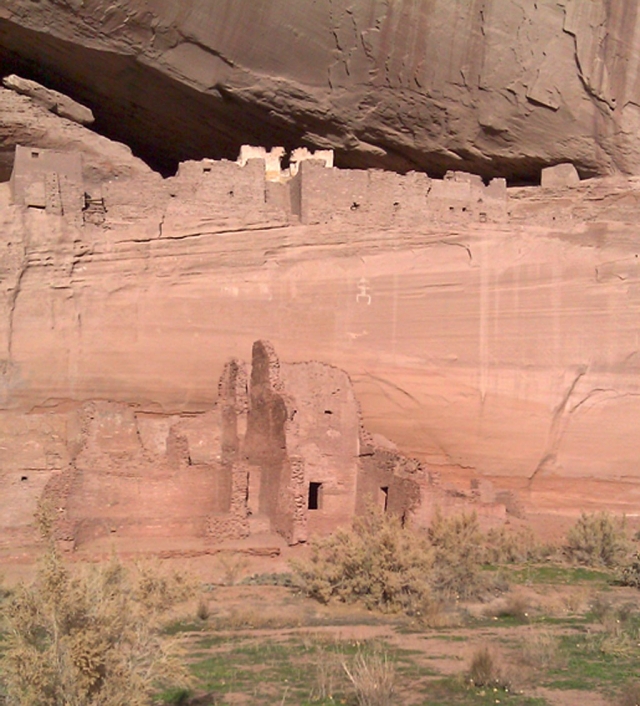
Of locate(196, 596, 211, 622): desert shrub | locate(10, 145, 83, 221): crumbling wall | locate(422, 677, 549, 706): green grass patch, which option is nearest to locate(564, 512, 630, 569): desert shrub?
locate(196, 596, 211, 622): desert shrub

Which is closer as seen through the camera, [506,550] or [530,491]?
[506,550]

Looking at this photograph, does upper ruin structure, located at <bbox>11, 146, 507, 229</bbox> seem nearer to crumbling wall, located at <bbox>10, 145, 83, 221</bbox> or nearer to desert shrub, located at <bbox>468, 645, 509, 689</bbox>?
crumbling wall, located at <bbox>10, 145, 83, 221</bbox>

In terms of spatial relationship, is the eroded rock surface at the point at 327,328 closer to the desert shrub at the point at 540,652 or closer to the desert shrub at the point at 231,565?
the desert shrub at the point at 231,565

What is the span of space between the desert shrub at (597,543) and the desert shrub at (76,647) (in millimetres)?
9581

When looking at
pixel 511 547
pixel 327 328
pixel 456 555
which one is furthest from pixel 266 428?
pixel 456 555

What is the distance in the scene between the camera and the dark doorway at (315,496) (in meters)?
15.8

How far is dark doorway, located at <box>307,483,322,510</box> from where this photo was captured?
51.8 ft

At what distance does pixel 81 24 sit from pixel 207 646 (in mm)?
11862

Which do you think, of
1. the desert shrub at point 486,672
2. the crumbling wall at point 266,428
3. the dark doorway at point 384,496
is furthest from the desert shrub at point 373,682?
the dark doorway at point 384,496

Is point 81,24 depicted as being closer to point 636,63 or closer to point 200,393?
point 200,393

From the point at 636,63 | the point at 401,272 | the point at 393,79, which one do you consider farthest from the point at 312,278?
the point at 636,63

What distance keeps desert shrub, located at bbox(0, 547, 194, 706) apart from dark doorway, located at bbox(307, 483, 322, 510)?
8897 millimetres

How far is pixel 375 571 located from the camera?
38.0 feet

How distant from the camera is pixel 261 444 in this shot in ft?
51.7
